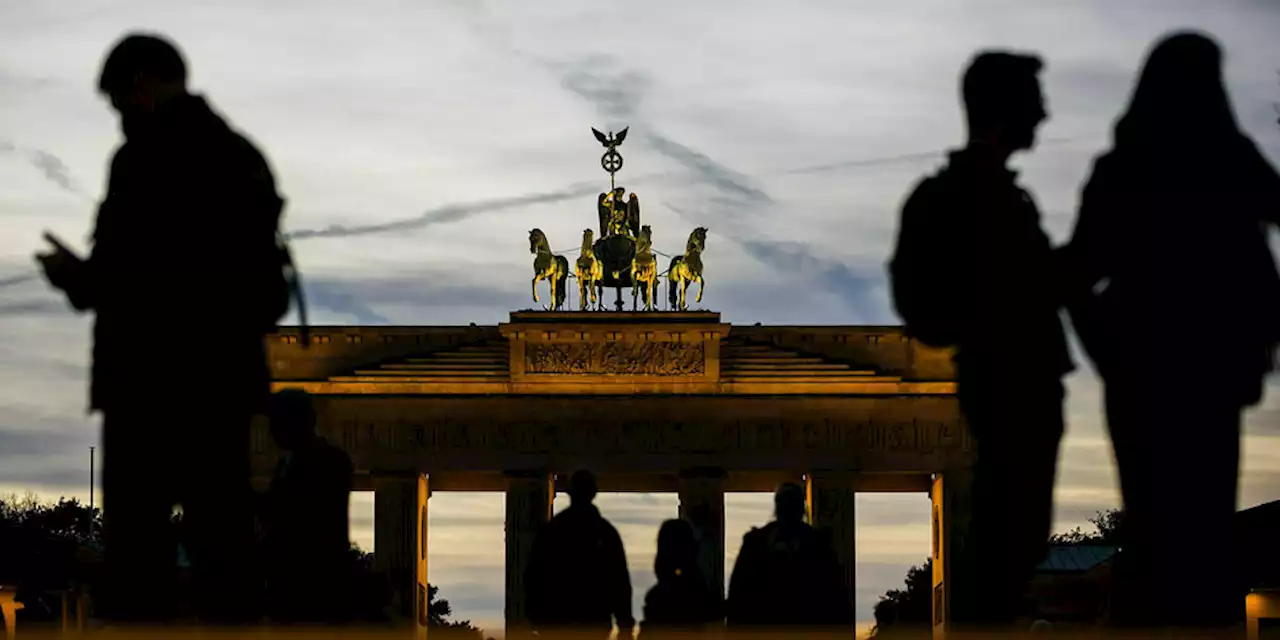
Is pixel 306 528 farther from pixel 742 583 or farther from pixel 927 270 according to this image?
pixel 927 270

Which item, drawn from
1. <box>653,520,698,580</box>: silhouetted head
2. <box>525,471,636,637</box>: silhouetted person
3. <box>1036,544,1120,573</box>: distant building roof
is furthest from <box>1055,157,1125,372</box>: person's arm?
<box>1036,544,1120,573</box>: distant building roof

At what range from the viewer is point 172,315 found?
12.4 m

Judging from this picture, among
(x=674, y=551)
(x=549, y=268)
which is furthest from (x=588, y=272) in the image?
(x=674, y=551)

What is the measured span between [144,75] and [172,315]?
104cm

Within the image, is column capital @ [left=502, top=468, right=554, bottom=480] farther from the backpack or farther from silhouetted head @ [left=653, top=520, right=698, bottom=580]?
the backpack

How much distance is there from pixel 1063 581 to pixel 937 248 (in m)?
47.8

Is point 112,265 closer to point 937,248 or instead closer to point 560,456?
point 937,248

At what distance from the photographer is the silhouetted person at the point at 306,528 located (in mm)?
16234

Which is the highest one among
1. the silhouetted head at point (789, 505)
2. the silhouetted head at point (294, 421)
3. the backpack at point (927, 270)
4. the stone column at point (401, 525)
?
the stone column at point (401, 525)

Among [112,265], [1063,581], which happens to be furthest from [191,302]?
[1063,581]

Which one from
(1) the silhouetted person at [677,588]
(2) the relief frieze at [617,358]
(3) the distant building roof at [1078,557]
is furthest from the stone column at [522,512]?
(1) the silhouetted person at [677,588]

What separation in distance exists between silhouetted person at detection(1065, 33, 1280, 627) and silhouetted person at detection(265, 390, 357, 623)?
537 cm

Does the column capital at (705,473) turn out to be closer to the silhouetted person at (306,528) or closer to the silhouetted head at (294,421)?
the silhouetted person at (306,528)

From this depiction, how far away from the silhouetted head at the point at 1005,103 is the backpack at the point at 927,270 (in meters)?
0.50
